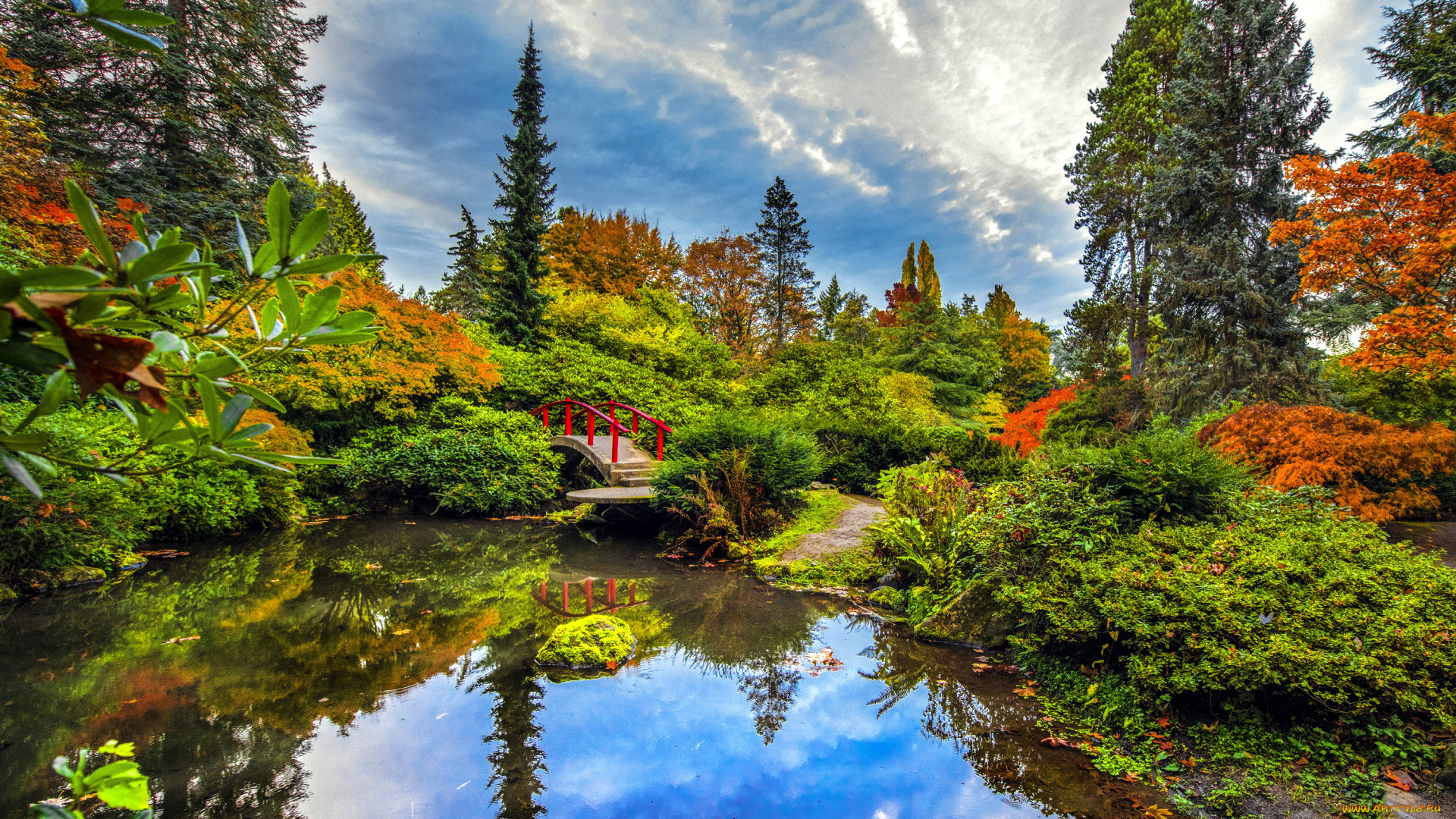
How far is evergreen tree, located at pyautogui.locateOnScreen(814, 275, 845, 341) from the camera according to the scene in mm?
31680

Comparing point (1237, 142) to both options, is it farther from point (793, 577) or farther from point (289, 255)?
point (289, 255)

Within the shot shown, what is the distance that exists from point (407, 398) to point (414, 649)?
840 cm

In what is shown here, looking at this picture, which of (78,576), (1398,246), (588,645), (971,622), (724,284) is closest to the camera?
(588,645)

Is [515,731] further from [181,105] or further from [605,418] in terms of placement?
[181,105]

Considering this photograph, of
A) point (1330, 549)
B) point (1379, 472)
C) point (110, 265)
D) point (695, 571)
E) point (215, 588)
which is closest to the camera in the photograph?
point (110, 265)

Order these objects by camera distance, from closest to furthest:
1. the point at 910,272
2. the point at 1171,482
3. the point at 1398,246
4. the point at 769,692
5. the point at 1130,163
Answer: the point at 769,692 < the point at 1171,482 < the point at 1398,246 < the point at 1130,163 < the point at 910,272

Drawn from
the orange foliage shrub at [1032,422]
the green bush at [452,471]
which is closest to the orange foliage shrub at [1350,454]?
the orange foliage shrub at [1032,422]

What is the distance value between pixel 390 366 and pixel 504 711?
8566mm

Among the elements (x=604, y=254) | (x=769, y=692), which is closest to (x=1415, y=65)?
(x=769, y=692)

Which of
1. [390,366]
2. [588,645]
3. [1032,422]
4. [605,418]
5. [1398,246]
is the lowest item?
[588,645]

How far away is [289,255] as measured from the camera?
836 millimetres

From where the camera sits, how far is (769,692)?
369 centimetres

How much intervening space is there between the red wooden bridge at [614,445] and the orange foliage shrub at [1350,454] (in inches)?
292

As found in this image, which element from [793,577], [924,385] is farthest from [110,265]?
[924,385]
